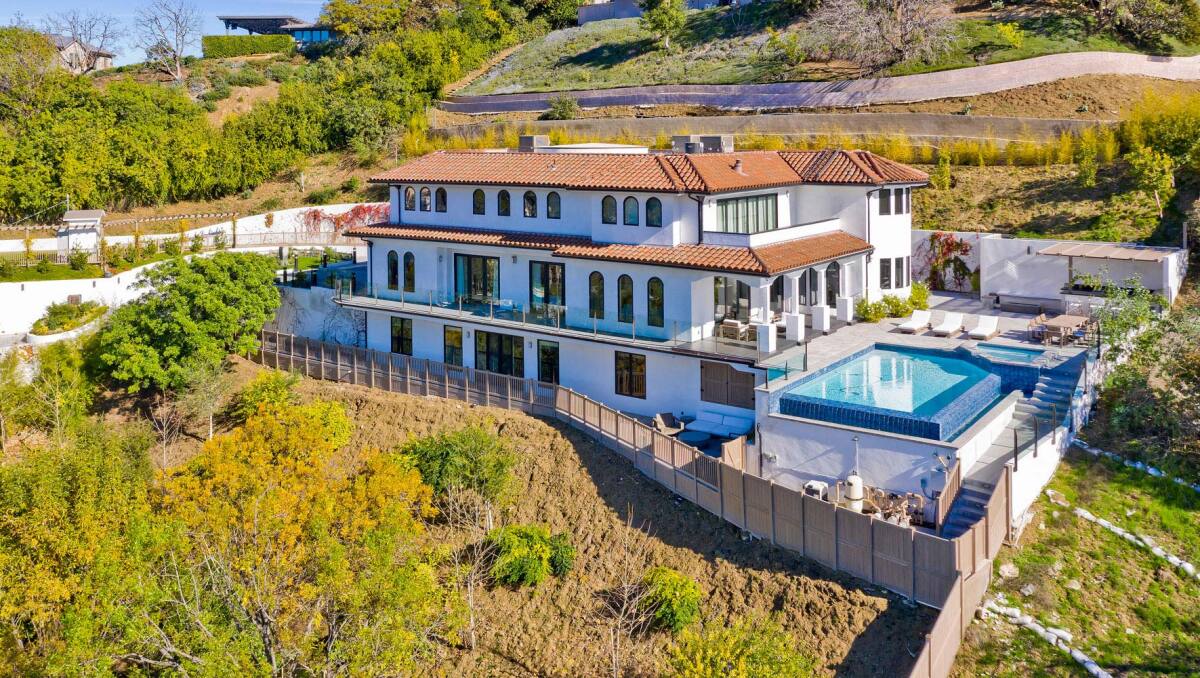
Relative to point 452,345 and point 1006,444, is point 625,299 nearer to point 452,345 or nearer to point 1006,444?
point 452,345

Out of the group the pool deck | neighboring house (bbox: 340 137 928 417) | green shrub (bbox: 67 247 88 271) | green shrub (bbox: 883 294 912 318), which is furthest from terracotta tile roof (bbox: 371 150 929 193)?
green shrub (bbox: 67 247 88 271)

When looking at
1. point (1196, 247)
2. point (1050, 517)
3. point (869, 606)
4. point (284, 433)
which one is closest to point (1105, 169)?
point (1196, 247)

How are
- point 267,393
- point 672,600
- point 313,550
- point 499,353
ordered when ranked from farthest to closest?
point 267,393 → point 499,353 → point 313,550 → point 672,600

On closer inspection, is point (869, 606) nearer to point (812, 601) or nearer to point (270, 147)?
point (812, 601)

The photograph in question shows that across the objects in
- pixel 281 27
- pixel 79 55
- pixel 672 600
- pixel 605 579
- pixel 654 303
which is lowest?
pixel 605 579

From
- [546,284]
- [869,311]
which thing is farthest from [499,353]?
[869,311]

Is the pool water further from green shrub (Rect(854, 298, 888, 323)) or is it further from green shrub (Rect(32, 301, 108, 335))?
green shrub (Rect(32, 301, 108, 335))
